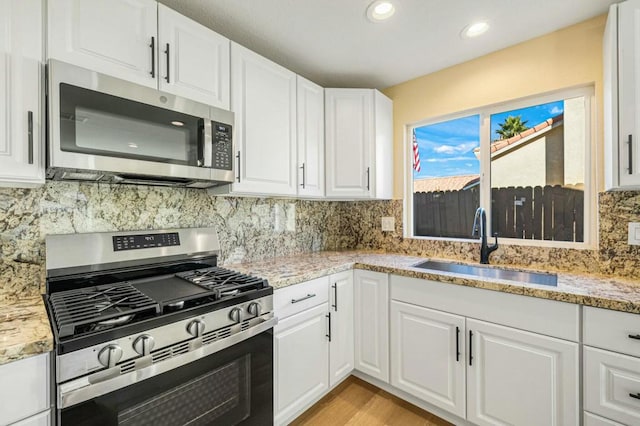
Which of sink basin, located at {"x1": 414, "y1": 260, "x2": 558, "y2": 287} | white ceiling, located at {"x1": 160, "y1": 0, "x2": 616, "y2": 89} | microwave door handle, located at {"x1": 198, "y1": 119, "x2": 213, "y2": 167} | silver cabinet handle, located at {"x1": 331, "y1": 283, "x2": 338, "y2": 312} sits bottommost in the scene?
silver cabinet handle, located at {"x1": 331, "y1": 283, "x2": 338, "y2": 312}

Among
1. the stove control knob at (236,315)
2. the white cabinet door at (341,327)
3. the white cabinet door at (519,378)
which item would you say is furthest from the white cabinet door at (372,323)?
the stove control knob at (236,315)

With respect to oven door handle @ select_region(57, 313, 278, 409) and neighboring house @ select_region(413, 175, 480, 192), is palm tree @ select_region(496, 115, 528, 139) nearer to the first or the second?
neighboring house @ select_region(413, 175, 480, 192)

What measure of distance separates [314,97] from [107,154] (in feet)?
4.83

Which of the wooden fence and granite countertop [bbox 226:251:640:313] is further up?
the wooden fence

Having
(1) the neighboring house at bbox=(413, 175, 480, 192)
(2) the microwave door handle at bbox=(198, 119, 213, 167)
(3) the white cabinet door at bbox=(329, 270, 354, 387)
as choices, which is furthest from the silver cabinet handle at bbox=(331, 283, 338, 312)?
(1) the neighboring house at bbox=(413, 175, 480, 192)

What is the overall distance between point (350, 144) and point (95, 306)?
1.91m

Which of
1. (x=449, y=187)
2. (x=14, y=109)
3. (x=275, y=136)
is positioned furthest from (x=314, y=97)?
(x=14, y=109)

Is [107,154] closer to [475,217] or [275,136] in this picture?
[275,136]

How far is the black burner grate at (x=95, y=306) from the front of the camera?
92cm

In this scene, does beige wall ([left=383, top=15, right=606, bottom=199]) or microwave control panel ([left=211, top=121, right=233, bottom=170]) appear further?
beige wall ([left=383, top=15, right=606, bottom=199])

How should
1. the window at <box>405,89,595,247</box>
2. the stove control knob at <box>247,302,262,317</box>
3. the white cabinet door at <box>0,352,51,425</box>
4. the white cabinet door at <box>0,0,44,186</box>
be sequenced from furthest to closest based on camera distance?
the window at <box>405,89,595,247</box>, the stove control knob at <box>247,302,262,317</box>, the white cabinet door at <box>0,0,44,186</box>, the white cabinet door at <box>0,352,51,425</box>

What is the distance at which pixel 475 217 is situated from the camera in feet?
7.20

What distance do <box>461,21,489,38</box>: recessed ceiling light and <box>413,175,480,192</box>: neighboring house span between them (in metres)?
0.99

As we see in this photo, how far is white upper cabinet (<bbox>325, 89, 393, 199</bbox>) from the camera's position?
2.35m
